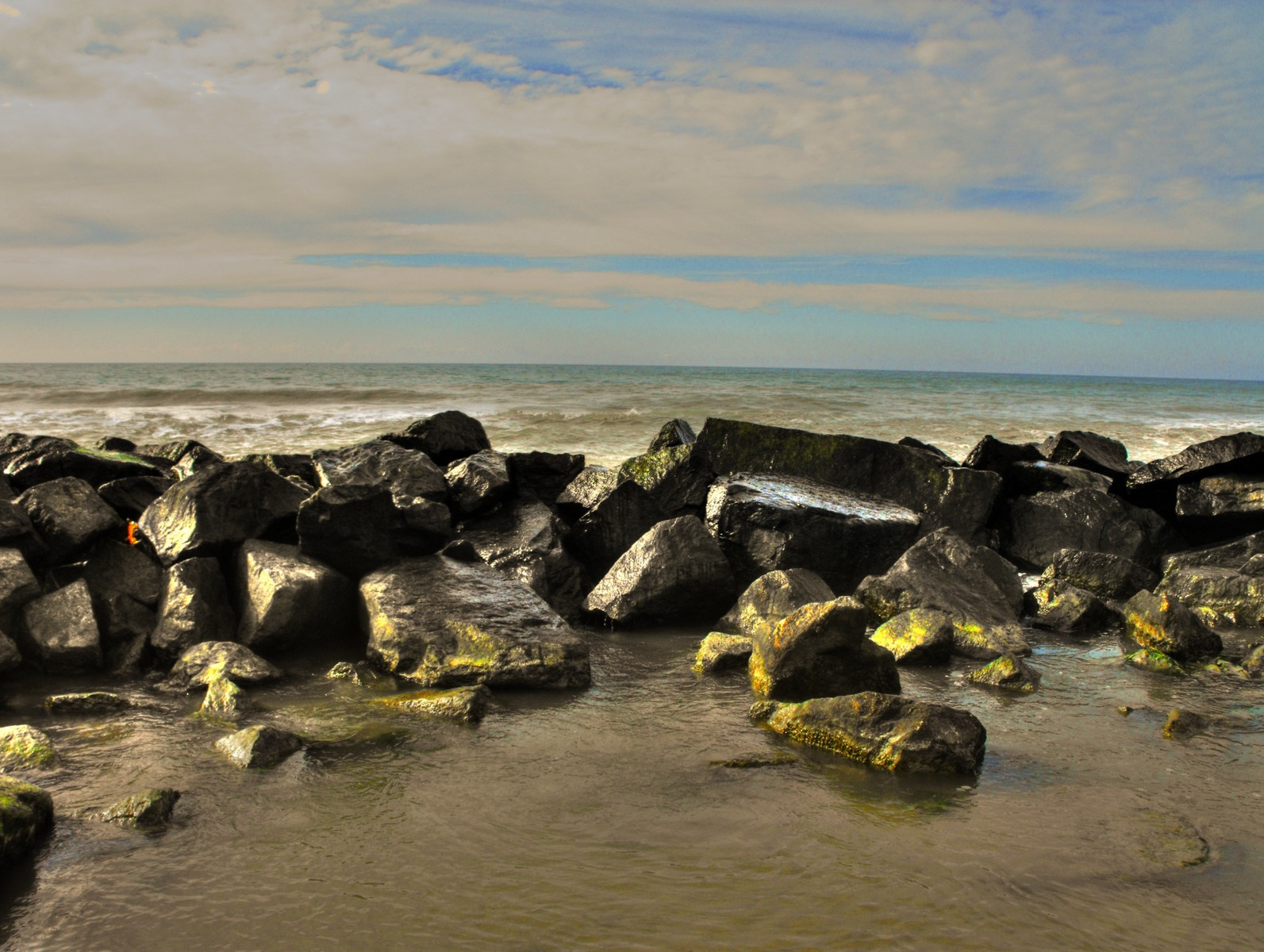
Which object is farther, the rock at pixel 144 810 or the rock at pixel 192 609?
the rock at pixel 192 609

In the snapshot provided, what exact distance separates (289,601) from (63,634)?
1169 millimetres

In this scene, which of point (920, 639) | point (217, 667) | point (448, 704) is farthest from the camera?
point (920, 639)

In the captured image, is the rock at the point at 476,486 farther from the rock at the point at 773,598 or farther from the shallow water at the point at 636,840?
the shallow water at the point at 636,840

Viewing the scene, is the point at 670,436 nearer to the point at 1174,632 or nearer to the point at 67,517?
the point at 1174,632

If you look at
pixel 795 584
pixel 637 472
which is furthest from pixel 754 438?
pixel 795 584

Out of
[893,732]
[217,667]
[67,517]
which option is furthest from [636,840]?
[67,517]

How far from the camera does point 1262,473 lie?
8.38 metres

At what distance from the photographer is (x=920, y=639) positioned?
5375mm

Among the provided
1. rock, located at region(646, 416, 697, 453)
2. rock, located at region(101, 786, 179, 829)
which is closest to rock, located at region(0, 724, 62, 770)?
rock, located at region(101, 786, 179, 829)

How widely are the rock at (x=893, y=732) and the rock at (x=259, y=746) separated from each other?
2.15 metres

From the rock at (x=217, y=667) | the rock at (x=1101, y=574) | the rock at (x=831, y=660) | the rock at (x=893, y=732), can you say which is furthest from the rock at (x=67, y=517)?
the rock at (x=1101, y=574)

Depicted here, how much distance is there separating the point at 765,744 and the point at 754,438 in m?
4.73

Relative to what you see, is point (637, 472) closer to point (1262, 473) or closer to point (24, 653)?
point (24, 653)

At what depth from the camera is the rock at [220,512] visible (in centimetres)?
561
